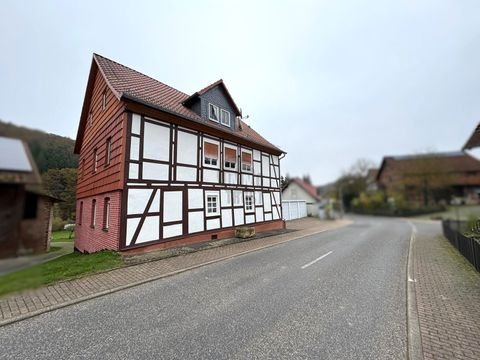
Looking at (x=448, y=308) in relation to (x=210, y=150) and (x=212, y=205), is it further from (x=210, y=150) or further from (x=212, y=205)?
(x=210, y=150)

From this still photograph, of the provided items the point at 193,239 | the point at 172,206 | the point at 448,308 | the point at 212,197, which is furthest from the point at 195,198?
the point at 448,308

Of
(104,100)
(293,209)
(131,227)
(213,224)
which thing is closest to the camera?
(131,227)

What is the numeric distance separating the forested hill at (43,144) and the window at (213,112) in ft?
45.8

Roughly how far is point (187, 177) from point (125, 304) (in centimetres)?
734

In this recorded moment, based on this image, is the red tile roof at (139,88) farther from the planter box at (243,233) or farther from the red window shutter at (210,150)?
the planter box at (243,233)

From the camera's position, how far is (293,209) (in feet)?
99.2

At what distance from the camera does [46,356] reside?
3631 mm

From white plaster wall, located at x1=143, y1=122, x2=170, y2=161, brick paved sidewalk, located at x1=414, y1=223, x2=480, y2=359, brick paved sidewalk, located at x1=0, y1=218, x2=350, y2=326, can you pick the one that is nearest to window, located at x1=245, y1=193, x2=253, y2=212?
brick paved sidewalk, located at x1=0, y1=218, x2=350, y2=326

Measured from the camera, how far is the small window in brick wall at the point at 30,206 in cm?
72

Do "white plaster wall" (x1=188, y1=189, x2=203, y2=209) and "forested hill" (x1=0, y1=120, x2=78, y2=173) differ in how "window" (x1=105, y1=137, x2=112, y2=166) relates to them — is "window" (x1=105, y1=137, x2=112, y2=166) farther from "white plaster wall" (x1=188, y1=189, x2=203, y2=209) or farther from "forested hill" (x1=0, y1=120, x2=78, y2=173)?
"forested hill" (x1=0, y1=120, x2=78, y2=173)

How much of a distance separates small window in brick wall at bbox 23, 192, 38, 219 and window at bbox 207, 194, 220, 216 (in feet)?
40.8

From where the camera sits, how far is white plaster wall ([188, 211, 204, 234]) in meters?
12.0

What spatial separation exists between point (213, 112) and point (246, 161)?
3.79 meters

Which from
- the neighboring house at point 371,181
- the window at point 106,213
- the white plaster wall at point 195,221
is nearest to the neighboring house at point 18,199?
the window at point 106,213
